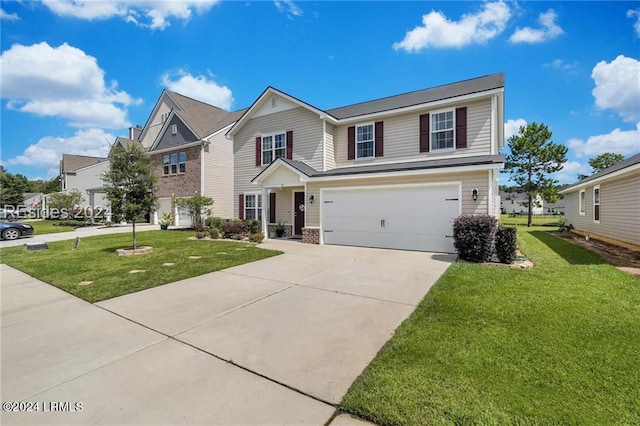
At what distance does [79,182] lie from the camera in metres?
34.8

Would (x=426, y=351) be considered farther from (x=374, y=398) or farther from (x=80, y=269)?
(x=80, y=269)

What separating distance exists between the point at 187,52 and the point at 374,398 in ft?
55.9

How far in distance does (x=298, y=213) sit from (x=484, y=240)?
9053 millimetres

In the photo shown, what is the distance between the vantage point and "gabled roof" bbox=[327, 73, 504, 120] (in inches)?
466

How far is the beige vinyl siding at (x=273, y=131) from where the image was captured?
1435 centimetres

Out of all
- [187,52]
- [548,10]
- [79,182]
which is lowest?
[79,182]

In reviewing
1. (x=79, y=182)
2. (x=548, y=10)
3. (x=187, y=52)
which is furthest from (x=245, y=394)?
(x=79, y=182)

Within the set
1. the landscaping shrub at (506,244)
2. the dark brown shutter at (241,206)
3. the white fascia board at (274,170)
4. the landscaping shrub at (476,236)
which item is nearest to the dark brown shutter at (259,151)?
the dark brown shutter at (241,206)

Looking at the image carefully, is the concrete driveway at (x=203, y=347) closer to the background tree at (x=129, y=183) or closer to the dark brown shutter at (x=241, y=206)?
the background tree at (x=129, y=183)

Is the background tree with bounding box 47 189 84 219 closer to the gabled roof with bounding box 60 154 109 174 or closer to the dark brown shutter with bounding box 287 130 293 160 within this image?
the gabled roof with bounding box 60 154 109 174

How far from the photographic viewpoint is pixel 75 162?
35.9m

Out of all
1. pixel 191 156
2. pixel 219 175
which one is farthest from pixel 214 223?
pixel 191 156

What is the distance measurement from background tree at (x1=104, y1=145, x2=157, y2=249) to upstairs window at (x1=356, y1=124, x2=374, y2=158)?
8842 millimetres

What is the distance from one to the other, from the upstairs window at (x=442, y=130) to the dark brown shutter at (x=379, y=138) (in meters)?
2.17
